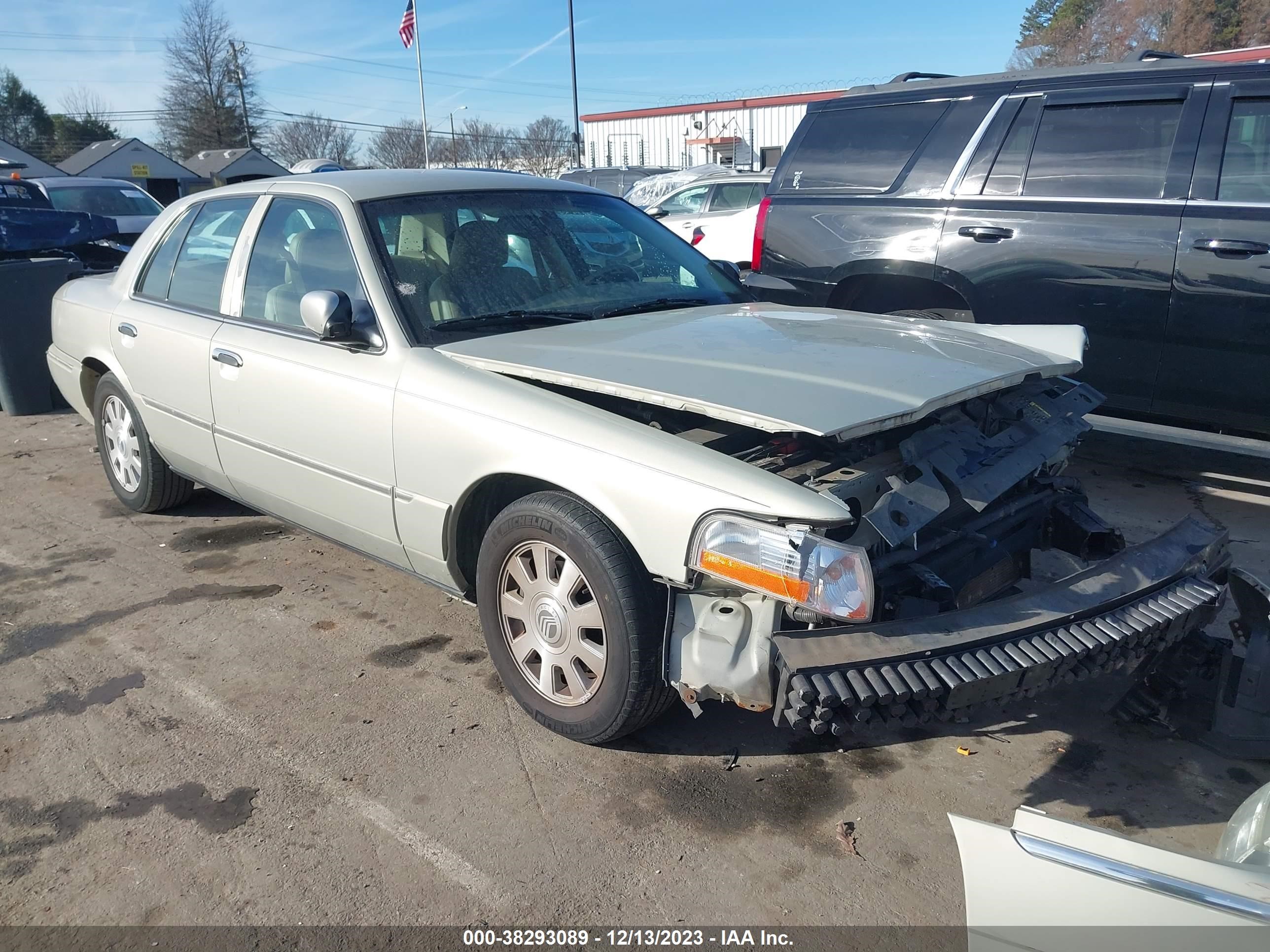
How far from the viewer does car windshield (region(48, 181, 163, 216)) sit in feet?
51.2

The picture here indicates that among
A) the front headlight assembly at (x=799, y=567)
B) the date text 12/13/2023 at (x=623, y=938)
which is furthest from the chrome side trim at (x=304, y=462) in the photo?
the date text 12/13/2023 at (x=623, y=938)

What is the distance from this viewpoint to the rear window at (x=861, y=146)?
5445 mm

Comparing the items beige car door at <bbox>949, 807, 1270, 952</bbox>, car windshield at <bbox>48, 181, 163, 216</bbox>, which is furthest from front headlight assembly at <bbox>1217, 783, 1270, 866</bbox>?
car windshield at <bbox>48, 181, 163, 216</bbox>

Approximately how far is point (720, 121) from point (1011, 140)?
128 ft

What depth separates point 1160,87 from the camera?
187 inches

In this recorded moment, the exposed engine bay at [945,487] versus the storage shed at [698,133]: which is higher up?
the storage shed at [698,133]

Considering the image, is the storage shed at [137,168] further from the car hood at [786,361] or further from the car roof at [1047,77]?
the car hood at [786,361]

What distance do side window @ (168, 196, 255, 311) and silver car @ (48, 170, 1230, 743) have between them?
22mm

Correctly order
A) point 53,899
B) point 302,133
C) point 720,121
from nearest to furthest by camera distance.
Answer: point 53,899 → point 720,121 → point 302,133

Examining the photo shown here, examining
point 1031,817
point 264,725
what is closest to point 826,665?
point 1031,817

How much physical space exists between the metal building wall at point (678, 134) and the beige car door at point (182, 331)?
32.7 metres

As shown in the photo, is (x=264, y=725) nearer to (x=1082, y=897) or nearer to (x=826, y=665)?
(x=826, y=665)

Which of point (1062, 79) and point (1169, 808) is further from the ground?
point (1062, 79)

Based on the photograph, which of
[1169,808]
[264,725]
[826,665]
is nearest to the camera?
[826,665]
